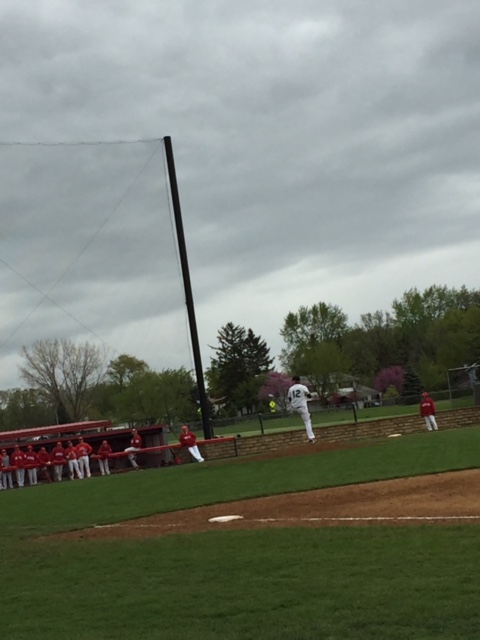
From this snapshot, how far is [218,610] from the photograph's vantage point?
639cm

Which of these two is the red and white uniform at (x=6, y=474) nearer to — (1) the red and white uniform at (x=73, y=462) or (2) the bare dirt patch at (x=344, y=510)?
(1) the red and white uniform at (x=73, y=462)

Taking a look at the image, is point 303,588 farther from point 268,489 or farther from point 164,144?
point 164,144

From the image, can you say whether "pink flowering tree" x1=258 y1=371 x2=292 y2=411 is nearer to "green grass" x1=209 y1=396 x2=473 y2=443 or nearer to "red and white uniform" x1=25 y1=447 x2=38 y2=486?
"green grass" x1=209 y1=396 x2=473 y2=443

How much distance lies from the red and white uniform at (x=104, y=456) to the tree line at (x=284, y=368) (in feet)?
49.3

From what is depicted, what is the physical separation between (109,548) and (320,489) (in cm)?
493

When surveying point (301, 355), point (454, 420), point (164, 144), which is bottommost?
point (454, 420)

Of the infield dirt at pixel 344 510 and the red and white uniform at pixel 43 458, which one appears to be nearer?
the infield dirt at pixel 344 510

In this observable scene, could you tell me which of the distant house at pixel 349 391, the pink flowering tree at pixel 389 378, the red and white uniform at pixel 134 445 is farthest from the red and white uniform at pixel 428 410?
the pink flowering tree at pixel 389 378

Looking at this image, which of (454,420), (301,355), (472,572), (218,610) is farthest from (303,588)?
(301,355)

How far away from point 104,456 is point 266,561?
78.6 feet

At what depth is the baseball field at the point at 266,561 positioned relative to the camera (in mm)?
5855

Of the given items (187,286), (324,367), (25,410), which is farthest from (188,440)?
(324,367)

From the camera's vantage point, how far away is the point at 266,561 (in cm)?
823

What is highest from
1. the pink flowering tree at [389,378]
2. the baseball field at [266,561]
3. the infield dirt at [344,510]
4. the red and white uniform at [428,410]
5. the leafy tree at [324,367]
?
the leafy tree at [324,367]
